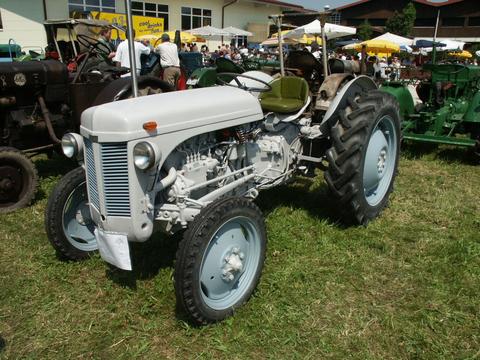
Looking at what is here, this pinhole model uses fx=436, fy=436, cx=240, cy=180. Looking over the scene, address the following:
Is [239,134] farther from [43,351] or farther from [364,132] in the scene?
[43,351]

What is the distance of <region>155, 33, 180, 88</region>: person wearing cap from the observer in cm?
934

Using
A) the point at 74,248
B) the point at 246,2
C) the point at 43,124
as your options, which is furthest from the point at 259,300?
A: the point at 246,2

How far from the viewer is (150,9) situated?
2220cm

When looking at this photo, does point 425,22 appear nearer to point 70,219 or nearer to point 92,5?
point 92,5

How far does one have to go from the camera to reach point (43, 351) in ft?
7.82

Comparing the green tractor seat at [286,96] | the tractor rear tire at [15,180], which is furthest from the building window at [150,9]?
the green tractor seat at [286,96]

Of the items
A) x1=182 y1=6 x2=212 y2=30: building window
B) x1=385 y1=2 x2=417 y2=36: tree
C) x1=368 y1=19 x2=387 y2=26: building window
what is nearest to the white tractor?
x1=182 y1=6 x2=212 y2=30: building window

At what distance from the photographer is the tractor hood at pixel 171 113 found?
7.72 feet

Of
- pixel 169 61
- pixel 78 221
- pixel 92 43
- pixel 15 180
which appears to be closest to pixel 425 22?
pixel 169 61

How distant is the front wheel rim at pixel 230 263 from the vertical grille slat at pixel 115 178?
21.3 inches

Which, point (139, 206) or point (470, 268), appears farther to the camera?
point (470, 268)

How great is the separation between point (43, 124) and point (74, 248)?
7.82 ft

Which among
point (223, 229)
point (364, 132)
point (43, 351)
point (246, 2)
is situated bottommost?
point (43, 351)

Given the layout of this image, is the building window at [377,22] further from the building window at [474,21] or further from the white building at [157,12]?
the white building at [157,12]
